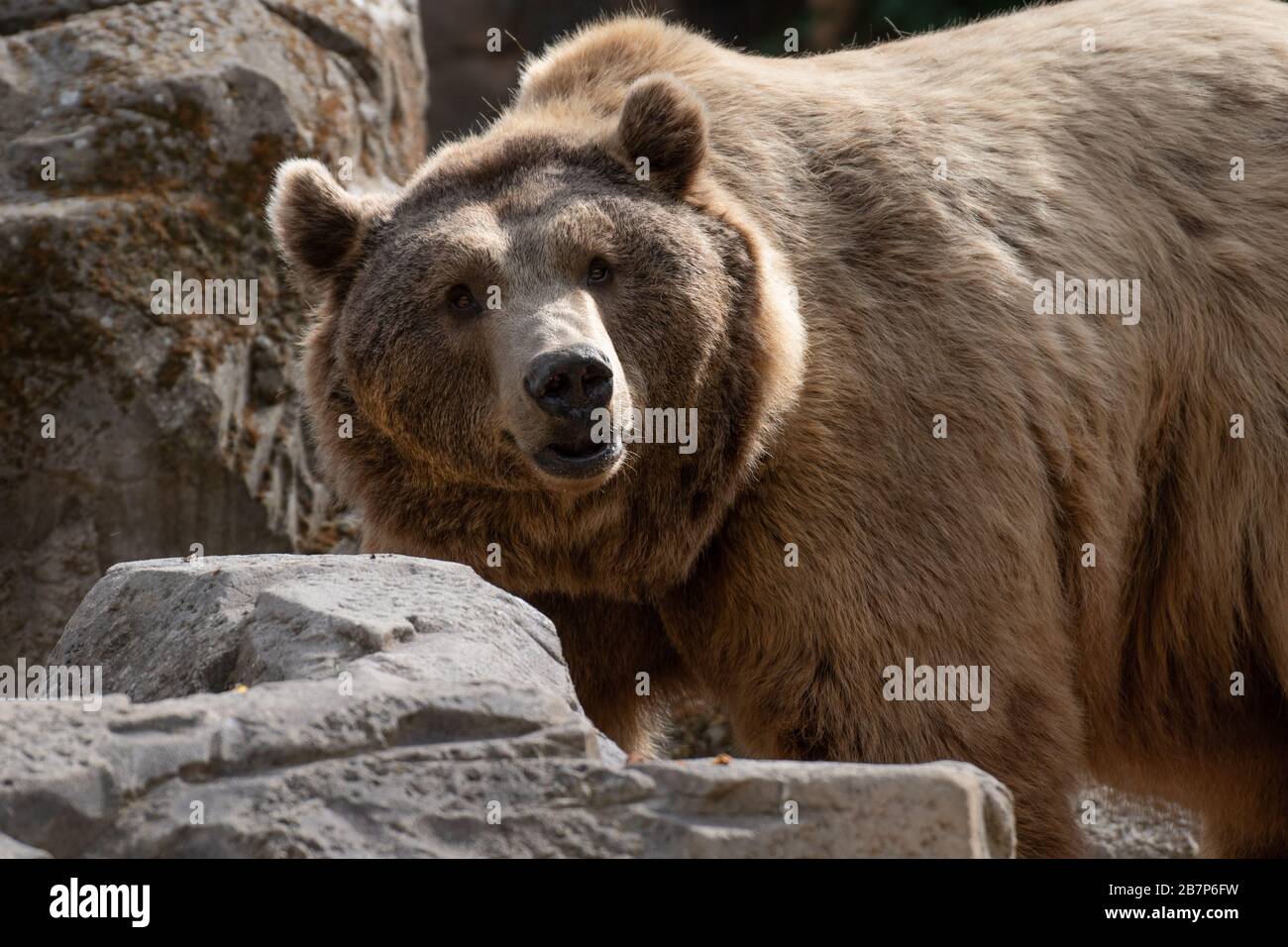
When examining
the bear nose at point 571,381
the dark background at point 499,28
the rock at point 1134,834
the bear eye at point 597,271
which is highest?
the dark background at point 499,28

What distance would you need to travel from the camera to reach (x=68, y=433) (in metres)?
6.83

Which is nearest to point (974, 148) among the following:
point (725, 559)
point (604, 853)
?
point (725, 559)

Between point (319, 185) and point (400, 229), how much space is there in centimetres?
29

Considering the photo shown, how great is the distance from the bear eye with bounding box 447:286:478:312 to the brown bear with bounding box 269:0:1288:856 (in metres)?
0.01

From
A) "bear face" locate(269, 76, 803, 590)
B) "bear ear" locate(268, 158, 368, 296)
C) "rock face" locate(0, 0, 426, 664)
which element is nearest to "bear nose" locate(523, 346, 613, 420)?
"bear face" locate(269, 76, 803, 590)

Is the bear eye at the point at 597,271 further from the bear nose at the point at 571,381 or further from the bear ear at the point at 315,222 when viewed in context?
the bear ear at the point at 315,222

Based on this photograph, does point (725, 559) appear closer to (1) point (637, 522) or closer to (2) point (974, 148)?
(1) point (637, 522)

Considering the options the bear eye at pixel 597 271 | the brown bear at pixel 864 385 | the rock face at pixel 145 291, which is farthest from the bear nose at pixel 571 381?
the rock face at pixel 145 291

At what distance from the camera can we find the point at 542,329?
479 cm

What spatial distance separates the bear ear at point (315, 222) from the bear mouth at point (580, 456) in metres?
1.15

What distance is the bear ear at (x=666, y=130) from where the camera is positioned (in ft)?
16.9
